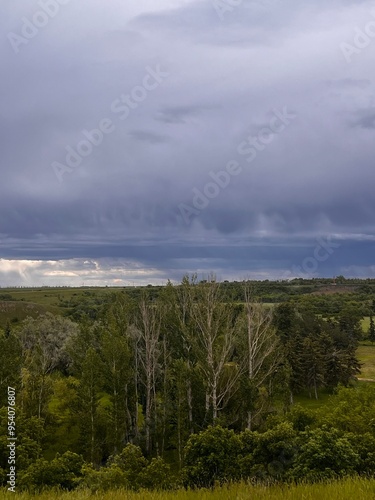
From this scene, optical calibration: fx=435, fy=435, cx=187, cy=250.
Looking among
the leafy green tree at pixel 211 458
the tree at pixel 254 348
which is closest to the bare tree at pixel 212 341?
the tree at pixel 254 348

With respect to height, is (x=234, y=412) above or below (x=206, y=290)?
below

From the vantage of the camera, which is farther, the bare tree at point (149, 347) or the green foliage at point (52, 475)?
the bare tree at point (149, 347)

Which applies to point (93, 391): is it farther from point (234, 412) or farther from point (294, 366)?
point (294, 366)

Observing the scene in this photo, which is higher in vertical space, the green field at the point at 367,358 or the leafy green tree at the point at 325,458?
the leafy green tree at the point at 325,458

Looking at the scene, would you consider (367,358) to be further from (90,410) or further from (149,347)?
(90,410)

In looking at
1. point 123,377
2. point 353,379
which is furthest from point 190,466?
point 353,379

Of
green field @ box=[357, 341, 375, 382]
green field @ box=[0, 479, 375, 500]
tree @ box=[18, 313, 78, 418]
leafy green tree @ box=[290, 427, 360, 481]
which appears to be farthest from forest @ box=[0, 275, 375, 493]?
green field @ box=[357, 341, 375, 382]

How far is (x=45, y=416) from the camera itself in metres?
49.4

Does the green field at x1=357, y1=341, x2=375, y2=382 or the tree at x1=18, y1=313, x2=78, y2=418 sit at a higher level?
the tree at x1=18, y1=313, x2=78, y2=418

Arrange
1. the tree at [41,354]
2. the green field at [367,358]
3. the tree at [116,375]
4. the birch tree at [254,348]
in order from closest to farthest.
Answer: the birch tree at [254,348] → the tree at [116,375] → the tree at [41,354] → the green field at [367,358]

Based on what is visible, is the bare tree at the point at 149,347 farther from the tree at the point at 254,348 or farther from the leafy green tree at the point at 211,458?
the leafy green tree at the point at 211,458

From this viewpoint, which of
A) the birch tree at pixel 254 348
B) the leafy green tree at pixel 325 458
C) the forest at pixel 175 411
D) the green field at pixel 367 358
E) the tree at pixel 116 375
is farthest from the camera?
the green field at pixel 367 358

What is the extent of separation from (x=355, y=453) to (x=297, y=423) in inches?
419

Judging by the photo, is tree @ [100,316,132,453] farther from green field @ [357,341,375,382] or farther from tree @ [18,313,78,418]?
green field @ [357,341,375,382]
